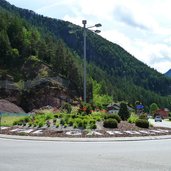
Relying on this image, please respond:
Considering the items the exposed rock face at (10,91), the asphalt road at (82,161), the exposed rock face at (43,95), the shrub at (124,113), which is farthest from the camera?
the exposed rock face at (43,95)

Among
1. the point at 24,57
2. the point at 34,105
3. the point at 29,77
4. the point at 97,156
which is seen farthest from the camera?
the point at 24,57

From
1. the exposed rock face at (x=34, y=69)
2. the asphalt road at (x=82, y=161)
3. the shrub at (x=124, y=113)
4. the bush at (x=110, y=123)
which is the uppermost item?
the exposed rock face at (x=34, y=69)

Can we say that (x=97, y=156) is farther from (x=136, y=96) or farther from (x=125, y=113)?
(x=136, y=96)

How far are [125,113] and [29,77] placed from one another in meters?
78.7

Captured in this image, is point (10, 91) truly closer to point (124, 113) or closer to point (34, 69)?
point (34, 69)

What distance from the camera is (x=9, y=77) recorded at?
364 feet

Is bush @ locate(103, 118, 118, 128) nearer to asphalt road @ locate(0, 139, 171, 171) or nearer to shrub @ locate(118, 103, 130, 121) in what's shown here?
shrub @ locate(118, 103, 130, 121)

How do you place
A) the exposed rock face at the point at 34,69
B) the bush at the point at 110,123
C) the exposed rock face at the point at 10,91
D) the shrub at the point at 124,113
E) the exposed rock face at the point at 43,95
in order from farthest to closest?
the exposed rock face at the point at 34,69 < the exposed rock face at the point at 43,95 < the exposed rock face at the point at 10,91 < the shrub at the point at 124,113 < the bush at the point at 110,123

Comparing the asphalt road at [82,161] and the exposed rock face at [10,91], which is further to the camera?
the exposed rock face at [10,91]

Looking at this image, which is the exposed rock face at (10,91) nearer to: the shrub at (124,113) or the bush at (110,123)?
the shrub at (124,113)

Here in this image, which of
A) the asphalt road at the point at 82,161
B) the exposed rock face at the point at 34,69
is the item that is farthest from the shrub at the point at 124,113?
the exposed rock face at the point at 34,69

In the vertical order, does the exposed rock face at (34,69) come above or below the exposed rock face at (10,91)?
above

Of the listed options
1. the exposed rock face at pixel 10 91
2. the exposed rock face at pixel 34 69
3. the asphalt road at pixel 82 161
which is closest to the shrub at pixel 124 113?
the asphalt road at pixel 82 161

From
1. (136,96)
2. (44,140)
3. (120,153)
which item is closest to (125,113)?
(44,140)
